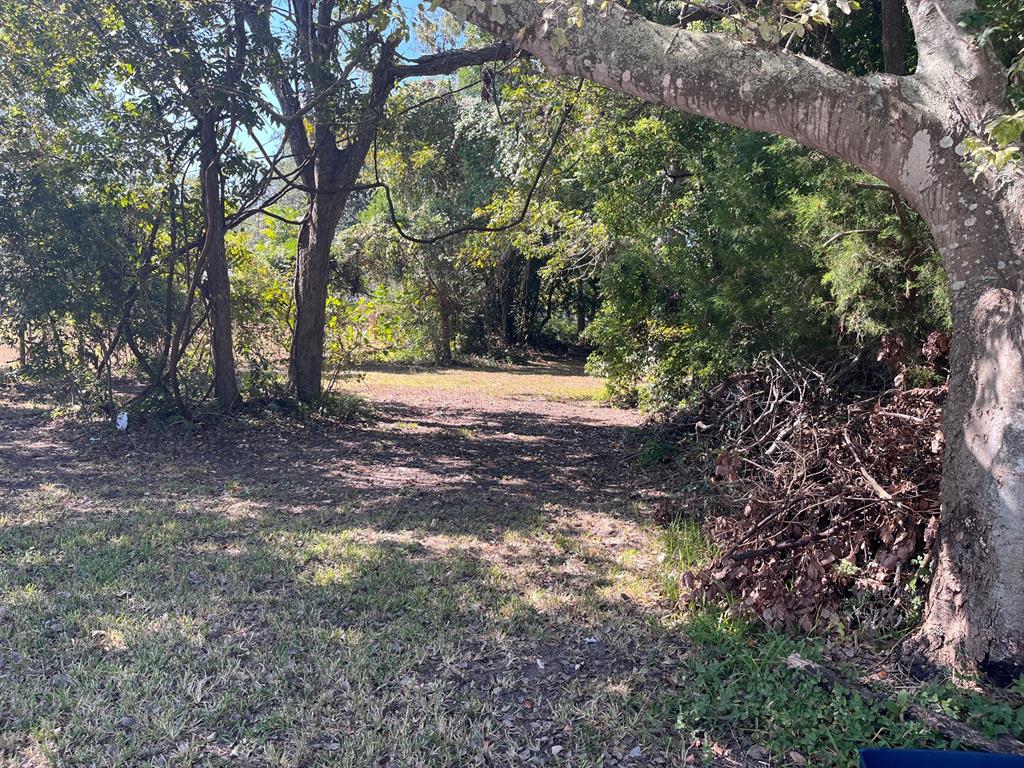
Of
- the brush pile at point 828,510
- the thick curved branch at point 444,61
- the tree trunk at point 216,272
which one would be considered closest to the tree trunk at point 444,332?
the tree trunk at point 216,272

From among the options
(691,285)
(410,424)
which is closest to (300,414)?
(410,424)

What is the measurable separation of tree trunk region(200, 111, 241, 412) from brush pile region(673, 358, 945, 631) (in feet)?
21.9

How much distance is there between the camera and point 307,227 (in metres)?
10.3

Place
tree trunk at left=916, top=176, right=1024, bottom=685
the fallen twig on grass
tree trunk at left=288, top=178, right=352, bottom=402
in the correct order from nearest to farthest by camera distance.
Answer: the fallen twig on grass, tree trunk at left=916, top=176, right=1024, bottom=685, tree trunk at left=288, top=178, right=352, bottom=402

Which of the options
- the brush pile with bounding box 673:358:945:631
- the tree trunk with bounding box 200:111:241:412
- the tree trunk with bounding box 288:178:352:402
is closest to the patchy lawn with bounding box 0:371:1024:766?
the brush pile with bounding box 673:358:945:631

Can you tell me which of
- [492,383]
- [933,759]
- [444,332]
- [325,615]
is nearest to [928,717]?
[933,759]

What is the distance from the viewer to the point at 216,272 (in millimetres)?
9141

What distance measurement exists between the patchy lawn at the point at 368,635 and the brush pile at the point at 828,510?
323 millimetres

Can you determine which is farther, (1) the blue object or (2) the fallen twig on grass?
(2) the fallen twig on grass

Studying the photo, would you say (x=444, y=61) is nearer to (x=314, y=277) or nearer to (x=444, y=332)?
(x=314, y=277)

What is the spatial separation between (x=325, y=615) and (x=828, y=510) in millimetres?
3019

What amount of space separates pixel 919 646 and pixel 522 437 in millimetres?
7029

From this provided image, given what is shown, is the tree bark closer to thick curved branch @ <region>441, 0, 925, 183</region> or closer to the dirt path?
the dirt path

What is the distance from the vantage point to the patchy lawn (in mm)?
3076
